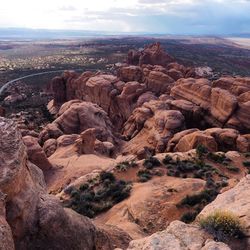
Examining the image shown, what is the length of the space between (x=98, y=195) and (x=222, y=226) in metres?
15.6

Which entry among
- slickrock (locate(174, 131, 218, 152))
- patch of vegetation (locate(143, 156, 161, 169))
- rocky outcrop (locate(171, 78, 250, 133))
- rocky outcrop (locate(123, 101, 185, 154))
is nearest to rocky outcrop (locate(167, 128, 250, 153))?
slickrock (locate(174, 131, 218, 152))

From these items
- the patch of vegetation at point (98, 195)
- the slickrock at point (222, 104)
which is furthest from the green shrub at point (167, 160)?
the slickrock at point (222, 104)

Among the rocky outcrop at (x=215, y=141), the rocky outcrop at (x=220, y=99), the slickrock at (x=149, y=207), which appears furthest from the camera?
the rocky outcrop at (x=220, y=99)

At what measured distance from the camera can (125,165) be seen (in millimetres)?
31250

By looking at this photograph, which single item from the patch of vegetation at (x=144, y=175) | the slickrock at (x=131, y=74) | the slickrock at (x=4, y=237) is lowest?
the slickrock at (x=131, y=74)

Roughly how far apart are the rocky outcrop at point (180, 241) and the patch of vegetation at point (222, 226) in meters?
0.26

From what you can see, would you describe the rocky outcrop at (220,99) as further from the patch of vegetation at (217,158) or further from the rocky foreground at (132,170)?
the patch of vegetation at (217,158)

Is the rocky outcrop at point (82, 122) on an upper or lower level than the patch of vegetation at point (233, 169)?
lower

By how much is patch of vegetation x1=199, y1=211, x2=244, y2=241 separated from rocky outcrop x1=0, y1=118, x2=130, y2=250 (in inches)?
178

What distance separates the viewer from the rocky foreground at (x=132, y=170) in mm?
12836

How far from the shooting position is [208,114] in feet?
165

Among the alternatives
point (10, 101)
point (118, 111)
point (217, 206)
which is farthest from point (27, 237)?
point (10, 101)

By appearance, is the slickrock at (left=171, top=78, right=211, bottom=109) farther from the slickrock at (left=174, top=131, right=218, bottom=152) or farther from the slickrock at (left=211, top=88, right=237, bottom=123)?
the slickrock at (left=174, top=131, right=218, bottom=152)

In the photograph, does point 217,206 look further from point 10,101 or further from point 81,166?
point 10,101
